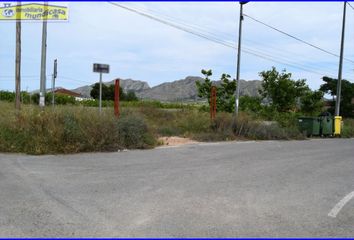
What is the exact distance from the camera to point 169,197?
6973mm

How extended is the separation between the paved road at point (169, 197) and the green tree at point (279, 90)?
24.5 m

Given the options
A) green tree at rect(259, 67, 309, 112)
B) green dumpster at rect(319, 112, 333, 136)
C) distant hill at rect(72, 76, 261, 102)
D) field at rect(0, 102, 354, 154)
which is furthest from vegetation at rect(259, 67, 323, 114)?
distant hill at rect(72, 76, 261, 102)

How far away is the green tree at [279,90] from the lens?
35594 millimetres

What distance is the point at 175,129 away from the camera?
811 inches

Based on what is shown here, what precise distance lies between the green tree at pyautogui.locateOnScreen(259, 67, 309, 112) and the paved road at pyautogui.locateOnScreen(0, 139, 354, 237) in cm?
2454

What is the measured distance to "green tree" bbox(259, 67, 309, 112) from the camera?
1401 inches

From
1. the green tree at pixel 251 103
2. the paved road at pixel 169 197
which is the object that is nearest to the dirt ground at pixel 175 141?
→ the paved road at pixel 169 197

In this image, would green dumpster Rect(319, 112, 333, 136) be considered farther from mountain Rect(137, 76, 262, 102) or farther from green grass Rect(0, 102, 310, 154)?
mountain Rect(137, 76, 262, 102)

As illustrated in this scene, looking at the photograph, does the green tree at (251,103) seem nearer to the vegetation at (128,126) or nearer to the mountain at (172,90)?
the vegetation at (128,126)


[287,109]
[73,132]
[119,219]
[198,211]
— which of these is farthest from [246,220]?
[287,109]

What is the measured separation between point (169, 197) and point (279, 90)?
30.4 m

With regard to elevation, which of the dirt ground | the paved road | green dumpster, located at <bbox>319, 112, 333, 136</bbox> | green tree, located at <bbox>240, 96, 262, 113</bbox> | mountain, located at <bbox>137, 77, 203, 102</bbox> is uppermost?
mountain, located at <bbox>137, 77, 203, 102</bbox>

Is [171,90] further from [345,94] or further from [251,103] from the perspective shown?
[251,103]

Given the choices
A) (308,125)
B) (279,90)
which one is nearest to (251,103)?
(279,90)
